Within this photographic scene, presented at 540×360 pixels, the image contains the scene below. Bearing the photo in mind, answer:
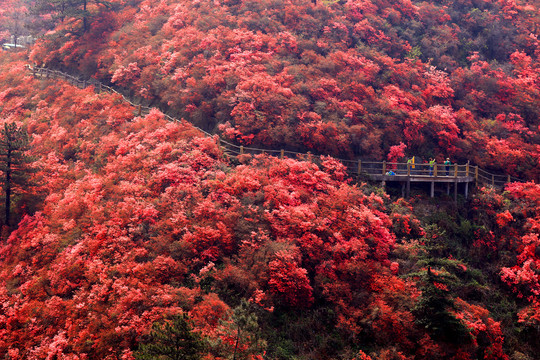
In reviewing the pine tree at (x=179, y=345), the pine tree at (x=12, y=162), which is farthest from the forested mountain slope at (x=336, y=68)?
the pine tree at (x=179, y=345)

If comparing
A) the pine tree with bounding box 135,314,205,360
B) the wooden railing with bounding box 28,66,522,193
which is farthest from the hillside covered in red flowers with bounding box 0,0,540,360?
the wooden railing with bounding box 28,66,522,193

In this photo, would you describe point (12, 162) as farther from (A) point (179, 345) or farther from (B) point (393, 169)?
(B) point (393, 169)

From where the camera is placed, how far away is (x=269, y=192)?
62.6 feet

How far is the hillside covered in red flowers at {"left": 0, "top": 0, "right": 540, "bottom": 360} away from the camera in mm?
14352

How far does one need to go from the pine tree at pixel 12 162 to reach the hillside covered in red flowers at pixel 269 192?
8.8 inches

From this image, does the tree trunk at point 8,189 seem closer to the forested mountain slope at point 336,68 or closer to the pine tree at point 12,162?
the pine tree at point 12,162

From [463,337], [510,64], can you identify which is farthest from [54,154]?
[510,64]

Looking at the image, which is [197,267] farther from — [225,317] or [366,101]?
[366,101]

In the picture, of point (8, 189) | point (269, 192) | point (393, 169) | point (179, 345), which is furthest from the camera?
point (393, 169)

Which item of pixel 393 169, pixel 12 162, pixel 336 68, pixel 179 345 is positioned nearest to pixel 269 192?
pixel 393 169

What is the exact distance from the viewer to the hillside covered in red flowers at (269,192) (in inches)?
565

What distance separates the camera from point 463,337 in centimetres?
1440

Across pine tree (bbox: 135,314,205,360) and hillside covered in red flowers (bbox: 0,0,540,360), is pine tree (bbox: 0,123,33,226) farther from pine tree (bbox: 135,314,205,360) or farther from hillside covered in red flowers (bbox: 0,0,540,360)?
pine tree (bbox: 135,314,205,360)

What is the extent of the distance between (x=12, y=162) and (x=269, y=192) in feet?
49.3
